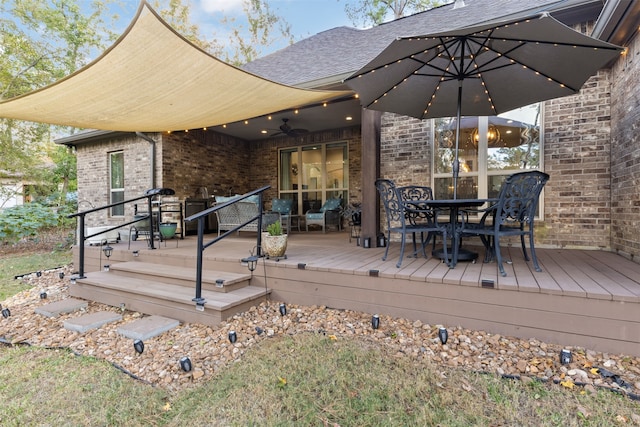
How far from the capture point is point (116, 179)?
7.66 m

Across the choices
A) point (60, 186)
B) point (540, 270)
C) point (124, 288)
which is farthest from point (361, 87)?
point (60, 186)

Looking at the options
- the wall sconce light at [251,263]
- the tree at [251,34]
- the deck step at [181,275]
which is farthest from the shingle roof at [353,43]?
the tree at [251,34]

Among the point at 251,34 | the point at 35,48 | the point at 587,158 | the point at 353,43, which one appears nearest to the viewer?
the point at 587,158

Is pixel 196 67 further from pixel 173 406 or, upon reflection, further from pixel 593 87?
pixel 593 87

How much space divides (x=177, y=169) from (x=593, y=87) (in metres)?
7.17

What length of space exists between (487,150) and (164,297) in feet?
14.5

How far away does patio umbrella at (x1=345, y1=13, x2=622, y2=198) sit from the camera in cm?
246

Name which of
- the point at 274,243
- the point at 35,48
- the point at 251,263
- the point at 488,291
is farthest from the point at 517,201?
the point at 35,48

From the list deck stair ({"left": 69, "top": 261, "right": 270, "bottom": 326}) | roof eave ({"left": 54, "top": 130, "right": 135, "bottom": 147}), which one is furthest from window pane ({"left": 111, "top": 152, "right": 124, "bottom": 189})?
deck stair ({"left": 69, "top": 261, "right": 270, "bottom": 326})

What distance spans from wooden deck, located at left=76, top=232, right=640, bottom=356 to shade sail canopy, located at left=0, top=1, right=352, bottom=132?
210cm

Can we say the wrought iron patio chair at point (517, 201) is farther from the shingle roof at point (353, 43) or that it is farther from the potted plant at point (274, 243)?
the shingle roof at point (353, 43)

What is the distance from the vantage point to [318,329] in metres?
2.58

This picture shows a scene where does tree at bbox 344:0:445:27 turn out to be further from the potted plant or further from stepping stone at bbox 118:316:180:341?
stepping stone at bbox 118:316:180:341

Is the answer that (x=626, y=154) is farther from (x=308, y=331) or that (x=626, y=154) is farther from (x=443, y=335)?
(x=308, y=331)
